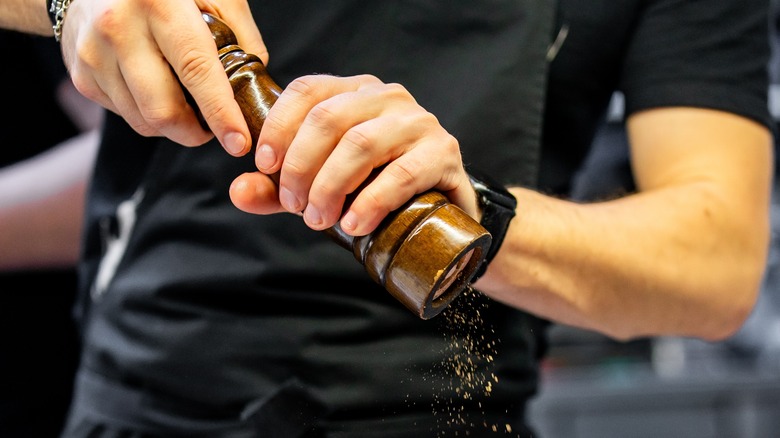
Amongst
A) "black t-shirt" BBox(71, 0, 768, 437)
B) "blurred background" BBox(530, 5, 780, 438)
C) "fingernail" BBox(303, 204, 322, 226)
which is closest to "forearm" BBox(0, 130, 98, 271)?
"black t-shirt" BBox(71, 0, 768, 437)

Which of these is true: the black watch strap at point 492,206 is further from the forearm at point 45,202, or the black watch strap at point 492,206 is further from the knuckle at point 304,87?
the forearm at point 45,202

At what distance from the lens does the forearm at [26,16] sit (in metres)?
0.63

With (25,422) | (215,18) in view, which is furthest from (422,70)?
(25,422)

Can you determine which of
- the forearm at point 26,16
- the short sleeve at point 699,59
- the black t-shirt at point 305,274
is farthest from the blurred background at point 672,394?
the forearm at point 26,16

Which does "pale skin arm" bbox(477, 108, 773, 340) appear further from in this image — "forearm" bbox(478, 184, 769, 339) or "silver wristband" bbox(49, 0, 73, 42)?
"silver wristband" bbox(49, 0, 73, 42)

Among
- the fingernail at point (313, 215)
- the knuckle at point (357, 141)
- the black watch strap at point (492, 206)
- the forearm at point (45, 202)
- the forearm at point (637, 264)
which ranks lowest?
the forearm at point (45, 202)

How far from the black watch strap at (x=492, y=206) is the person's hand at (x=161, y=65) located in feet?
0.55

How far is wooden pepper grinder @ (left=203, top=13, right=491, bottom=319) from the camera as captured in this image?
0.46 m

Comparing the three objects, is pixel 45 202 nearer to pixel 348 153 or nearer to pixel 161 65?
pixel 161 65

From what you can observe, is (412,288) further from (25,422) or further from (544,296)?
(25,422)

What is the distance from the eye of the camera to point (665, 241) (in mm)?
833

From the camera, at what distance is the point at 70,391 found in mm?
1406

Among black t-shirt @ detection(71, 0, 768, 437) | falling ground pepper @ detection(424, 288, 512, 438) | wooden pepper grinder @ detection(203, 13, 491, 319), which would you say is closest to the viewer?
wooden pepper grinder @ detection(203, 13, 491, 319)

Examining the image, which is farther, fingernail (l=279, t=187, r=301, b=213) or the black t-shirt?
the black t-shirt
